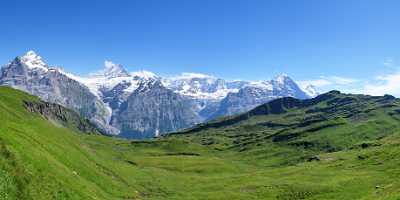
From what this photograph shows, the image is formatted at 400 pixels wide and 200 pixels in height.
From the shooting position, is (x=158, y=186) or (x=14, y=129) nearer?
(x=14, y=129)

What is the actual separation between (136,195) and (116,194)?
398 inches

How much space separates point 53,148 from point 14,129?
39.3 feet

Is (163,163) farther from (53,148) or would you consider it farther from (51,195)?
(51,195)

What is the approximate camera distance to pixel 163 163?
190 m

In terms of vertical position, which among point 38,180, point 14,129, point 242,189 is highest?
point 14,129

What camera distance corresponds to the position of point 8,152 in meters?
49.5

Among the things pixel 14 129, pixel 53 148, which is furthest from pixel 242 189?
pixel 14 129

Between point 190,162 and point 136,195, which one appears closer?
point 136,195

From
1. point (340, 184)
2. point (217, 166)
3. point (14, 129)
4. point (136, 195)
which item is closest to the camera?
point (14, 129)

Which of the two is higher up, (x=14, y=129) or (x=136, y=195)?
(x=14, y=129)

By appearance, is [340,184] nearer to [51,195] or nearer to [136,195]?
[136,195]

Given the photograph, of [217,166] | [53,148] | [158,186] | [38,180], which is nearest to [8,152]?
[38,180]

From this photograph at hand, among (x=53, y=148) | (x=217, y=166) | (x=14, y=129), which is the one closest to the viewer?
(x=14, y=129)

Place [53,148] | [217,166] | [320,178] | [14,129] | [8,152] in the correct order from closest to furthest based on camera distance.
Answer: [8,152]
[14,129]
[53,148]
[320,178]
[217,166]
